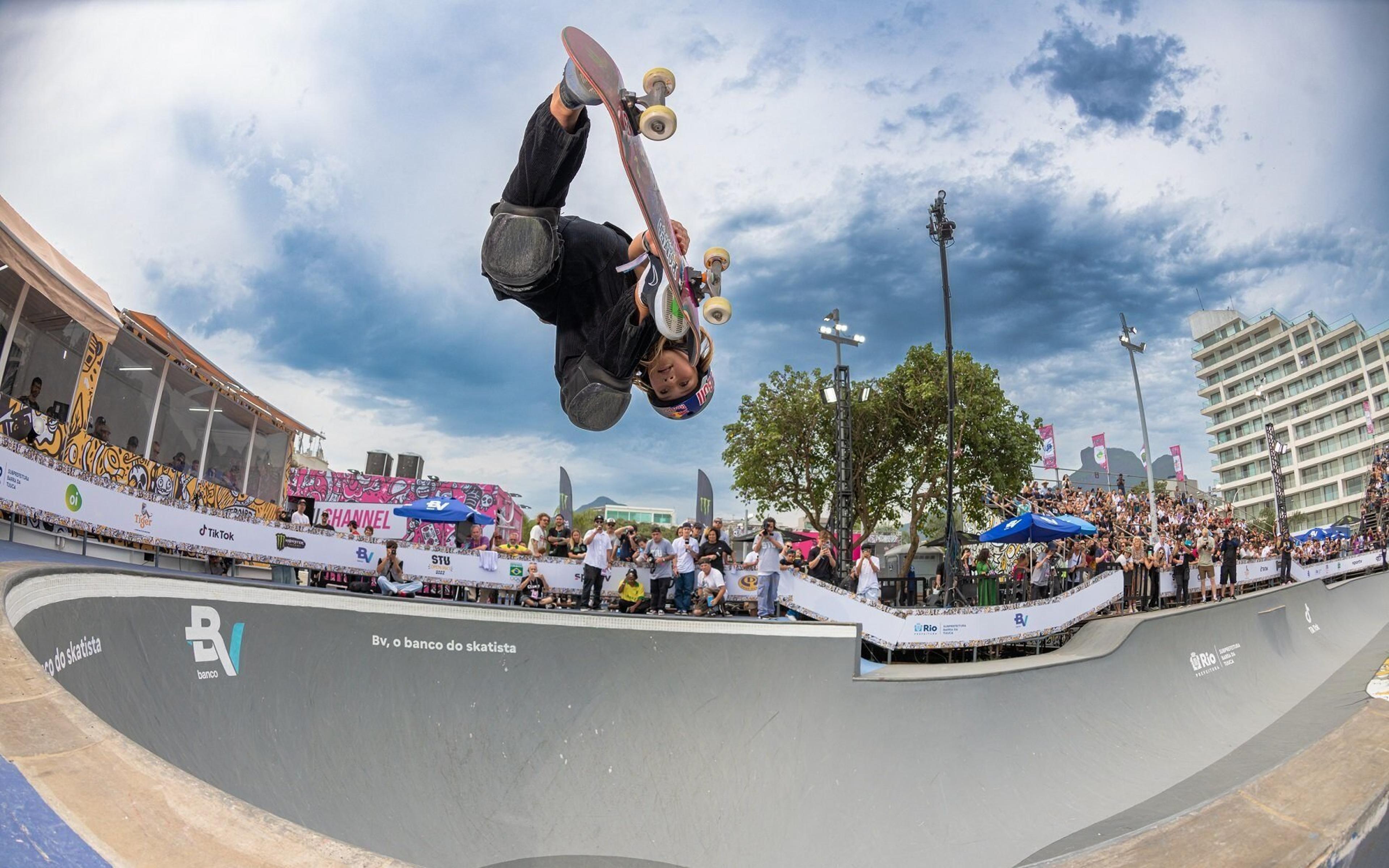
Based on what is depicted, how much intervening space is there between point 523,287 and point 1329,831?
312 centimetres

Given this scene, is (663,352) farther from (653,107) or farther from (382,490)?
(382,490)

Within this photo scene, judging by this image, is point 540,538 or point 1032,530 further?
point 1032,530

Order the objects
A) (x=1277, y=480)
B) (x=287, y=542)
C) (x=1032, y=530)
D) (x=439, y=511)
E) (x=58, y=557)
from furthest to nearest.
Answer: (x=1277, y=480) → (x=439, y=511) → (x=1032, y=530) → (x=287, y=542) → (x=58, y=557)

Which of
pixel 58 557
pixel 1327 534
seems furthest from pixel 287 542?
pixel 1327 534

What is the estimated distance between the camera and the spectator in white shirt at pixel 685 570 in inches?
403

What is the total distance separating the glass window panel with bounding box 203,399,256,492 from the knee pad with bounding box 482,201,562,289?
570 inches

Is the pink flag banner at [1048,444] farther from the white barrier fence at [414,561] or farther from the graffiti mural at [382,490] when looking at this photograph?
the graffiti mural at [382,490]

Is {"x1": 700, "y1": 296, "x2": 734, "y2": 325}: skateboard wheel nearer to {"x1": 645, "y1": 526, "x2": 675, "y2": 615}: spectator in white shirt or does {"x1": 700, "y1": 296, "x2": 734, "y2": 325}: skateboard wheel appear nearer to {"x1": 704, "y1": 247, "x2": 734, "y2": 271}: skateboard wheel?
{"x1": 704, "y1": 247, "x2": 734, "y2": 271}: skateboard wheel

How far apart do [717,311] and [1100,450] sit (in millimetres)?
35715

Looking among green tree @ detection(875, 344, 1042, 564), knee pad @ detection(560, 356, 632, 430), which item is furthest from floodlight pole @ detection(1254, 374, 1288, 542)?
knee pad @ detection(560, 356, 632, 430)

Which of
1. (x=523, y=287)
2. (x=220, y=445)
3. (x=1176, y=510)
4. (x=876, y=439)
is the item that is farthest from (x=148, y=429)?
(x=1176, y=510)

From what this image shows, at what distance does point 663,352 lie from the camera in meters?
3.72

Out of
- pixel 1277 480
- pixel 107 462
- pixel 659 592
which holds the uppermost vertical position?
pixel 1277 480

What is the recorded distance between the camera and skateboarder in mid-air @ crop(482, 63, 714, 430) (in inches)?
115
